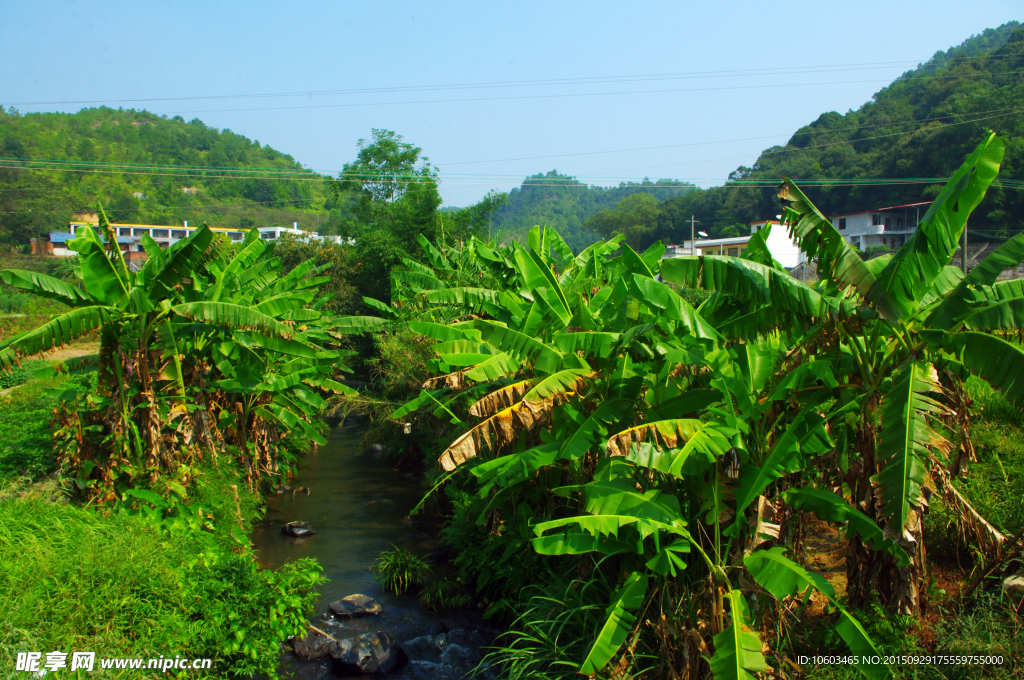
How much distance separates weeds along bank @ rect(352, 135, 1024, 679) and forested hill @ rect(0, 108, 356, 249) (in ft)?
121

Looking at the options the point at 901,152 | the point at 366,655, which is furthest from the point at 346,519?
the point at 901,152

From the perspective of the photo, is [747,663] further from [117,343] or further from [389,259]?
[389,259]

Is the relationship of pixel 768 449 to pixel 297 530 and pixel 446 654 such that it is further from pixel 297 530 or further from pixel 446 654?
pixel 297 530

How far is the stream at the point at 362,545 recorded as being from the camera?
8016mm

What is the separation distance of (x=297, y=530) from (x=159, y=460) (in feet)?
11.2

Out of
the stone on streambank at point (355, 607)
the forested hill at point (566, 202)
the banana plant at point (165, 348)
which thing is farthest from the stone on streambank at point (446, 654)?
the forested hill at point (566, 202)

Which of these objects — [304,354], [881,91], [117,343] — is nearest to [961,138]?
[881,91]

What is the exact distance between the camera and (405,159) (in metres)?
37.8

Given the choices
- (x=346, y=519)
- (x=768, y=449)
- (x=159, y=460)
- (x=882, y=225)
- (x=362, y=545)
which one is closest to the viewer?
(x=768, y=449)

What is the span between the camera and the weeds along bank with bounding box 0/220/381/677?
238 inches

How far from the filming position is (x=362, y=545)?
11.3m

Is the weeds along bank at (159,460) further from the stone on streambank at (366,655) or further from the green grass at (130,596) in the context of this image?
the stone on streambank at (366,655)

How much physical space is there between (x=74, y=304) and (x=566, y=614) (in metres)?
6.99

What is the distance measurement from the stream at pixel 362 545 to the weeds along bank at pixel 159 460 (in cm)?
103
